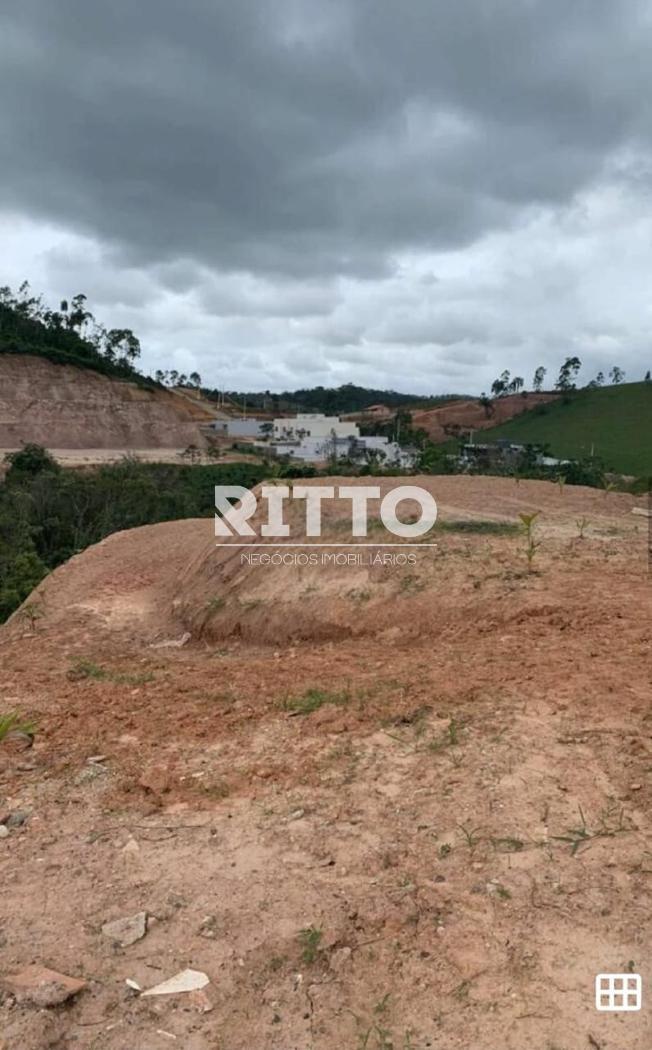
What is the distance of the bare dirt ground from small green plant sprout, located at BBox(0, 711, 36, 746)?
60mm

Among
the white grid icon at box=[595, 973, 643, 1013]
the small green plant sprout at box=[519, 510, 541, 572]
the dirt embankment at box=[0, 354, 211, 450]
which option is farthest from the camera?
the dirt embankment at box=[0, 354, 211, 450]

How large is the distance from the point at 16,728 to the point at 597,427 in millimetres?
56117

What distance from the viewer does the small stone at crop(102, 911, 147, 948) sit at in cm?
209

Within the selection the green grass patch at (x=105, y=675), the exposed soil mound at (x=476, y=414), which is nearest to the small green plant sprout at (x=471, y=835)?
the green grass patch at (x=105, y=675)

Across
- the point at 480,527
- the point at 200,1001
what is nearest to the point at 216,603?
the point at 480,527

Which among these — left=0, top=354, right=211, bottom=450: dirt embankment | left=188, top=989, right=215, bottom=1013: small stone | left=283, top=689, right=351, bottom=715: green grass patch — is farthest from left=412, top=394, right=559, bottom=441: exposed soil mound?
left=188, top=989, right=215, bottom=1013: small stone

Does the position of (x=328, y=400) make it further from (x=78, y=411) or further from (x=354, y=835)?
(x=354, y=835)

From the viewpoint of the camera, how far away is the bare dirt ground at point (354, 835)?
1839mm

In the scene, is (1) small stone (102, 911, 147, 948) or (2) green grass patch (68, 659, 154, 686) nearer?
(1) small stone (102, 911, 147, 948)

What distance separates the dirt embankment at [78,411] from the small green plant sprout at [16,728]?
4513 cm

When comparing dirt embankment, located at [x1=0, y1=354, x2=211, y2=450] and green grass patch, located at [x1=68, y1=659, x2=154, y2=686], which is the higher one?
dirt embankment, located at [x1=0, y1=354, x2=211, y2=450]

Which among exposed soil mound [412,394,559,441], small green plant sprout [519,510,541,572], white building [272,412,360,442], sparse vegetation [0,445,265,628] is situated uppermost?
exposed soil mound [412,394,559,441]

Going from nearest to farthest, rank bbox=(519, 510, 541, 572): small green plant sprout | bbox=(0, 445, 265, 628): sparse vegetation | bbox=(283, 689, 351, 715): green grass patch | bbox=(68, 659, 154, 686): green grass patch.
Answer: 1. bbox=(283, 689, 351, 715): green grass patch
2. bbox=(68, 659, 154, 686): green grass patch
3. bbox=(519, 510, 541, 572): small green plant sprout
4. bbox=(0, 445, 265, 628): sparse vegetation

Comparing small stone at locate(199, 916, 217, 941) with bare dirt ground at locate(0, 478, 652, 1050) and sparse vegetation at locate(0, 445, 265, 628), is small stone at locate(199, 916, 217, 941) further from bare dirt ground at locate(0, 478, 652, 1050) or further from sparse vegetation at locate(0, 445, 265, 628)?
sparse vegetation at locate(0, 445, 265, 628)
